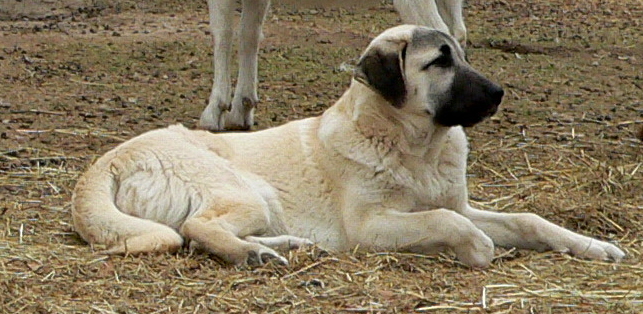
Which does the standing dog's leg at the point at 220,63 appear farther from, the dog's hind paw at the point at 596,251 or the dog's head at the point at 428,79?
the dog's hind paw at the point at 596,251

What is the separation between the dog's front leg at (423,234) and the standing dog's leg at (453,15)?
9.14ft

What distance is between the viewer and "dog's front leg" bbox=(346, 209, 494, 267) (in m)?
4.45

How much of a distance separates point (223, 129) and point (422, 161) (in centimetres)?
310

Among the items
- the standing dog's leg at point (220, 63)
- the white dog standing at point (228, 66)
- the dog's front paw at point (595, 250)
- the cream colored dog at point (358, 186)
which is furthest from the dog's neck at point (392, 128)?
the standing dog's leg at point (220, 63)

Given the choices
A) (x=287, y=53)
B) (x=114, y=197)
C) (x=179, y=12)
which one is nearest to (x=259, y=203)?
(x=114, y=197)

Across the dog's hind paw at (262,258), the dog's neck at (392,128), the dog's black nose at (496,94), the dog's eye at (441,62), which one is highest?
the dog's eye at (441,62)

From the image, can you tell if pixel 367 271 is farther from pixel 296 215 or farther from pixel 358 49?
pixel 358 49

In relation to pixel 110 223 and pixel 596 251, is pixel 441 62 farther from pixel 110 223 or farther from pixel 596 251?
pixel 110 223

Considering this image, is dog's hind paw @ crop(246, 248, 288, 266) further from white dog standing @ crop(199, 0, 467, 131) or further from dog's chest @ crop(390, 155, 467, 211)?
white dog standing @ crop(199, 0, 467, 131)

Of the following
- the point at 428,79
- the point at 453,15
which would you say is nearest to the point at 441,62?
the point at 428,79

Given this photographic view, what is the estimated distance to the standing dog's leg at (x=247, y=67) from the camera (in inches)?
309

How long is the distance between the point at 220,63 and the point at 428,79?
3.25 meters

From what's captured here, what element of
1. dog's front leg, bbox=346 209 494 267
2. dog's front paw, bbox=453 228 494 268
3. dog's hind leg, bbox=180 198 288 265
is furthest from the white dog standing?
dog's front paw, bbox=453 228 494 268

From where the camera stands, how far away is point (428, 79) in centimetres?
477
